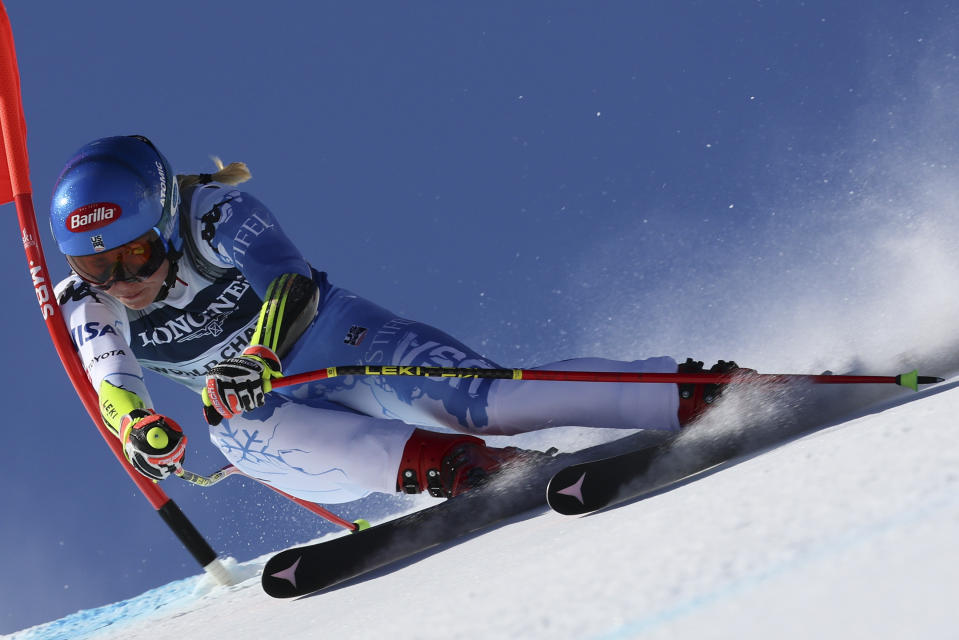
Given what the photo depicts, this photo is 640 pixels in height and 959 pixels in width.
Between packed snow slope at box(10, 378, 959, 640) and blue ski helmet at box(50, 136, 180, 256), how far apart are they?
1.10 metres

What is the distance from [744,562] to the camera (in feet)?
3.41

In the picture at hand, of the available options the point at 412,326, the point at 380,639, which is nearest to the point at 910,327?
the point at 412,326

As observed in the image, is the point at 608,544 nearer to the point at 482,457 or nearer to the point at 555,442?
the point at 482,457

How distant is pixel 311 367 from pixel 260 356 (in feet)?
1.73

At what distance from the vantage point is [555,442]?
3068 mm

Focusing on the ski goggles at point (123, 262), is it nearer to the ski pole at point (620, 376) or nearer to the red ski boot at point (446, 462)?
the ski pole at point (620, 376)

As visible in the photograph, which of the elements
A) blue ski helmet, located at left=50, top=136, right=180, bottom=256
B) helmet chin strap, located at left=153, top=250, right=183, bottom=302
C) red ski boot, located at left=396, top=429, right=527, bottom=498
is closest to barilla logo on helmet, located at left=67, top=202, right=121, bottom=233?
blue ski helmet, located at left=50, top=136, right=180, bottom=256

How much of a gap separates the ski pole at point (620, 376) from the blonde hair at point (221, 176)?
844 millimetres

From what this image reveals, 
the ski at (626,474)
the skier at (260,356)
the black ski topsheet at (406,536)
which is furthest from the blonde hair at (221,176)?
the ski at (626,474)

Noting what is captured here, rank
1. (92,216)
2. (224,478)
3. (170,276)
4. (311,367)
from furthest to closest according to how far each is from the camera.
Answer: (224,478)
(311,367)
(170,276)
(92,216)

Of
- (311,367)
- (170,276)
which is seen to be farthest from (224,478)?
(170,276)

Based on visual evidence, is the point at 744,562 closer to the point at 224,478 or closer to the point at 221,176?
the point at 221,176

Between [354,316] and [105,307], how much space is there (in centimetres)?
68

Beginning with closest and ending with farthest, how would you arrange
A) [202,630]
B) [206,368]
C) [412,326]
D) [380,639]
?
[380,639] < [202,630] < [412,326] < [206,368]
